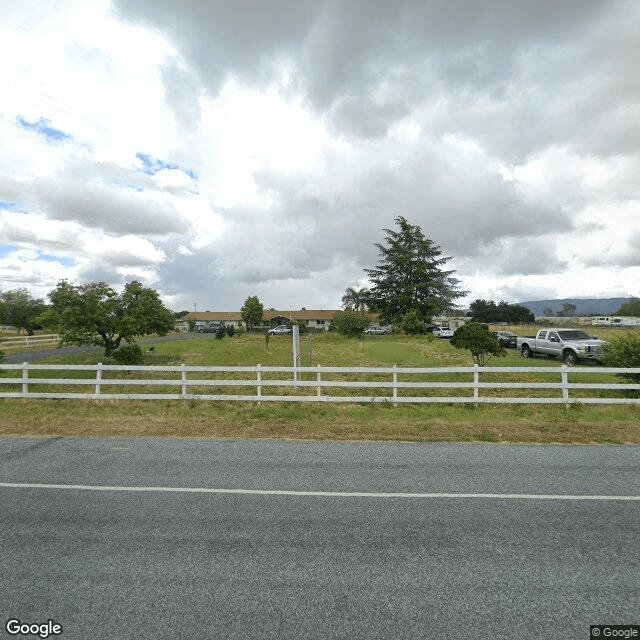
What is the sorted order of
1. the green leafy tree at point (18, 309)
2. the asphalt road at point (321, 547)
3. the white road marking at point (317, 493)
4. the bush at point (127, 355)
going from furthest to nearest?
the green leafy tree at point (18, 309) → the bush at point (127, 355) → the white road marking at point (317, 493) → the asphalt road at point (321, 547)

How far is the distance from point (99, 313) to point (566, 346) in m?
26.3

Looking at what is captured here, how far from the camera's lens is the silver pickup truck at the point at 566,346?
65.8 feet

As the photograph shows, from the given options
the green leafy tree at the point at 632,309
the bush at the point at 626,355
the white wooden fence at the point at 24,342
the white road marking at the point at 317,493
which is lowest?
the white road marking at the point at 317,493

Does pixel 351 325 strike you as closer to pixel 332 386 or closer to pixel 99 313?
pixel 99 313

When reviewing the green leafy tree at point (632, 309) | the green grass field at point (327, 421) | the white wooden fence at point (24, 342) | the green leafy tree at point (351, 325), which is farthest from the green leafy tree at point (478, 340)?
the green leafy tree at point (632, 309)

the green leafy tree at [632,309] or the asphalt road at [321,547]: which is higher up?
the green leafy tree at [632,309]

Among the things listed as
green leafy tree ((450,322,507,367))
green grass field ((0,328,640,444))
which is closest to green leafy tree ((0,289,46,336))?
green grass field ((0,328,640,444))

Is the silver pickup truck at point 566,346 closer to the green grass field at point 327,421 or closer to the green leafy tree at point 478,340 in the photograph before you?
the green leafy tree at point 478,340

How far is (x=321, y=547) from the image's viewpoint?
152 inches

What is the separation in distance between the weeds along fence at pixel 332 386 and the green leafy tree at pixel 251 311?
207 feet

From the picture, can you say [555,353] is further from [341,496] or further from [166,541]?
[166,541]

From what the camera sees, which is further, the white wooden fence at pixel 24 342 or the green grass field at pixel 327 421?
the white wooden fence at pixel 24 342

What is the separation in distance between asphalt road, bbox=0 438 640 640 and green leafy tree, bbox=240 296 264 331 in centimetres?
7598

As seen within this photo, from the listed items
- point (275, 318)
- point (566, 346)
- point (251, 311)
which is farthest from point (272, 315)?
point (566, 346)
